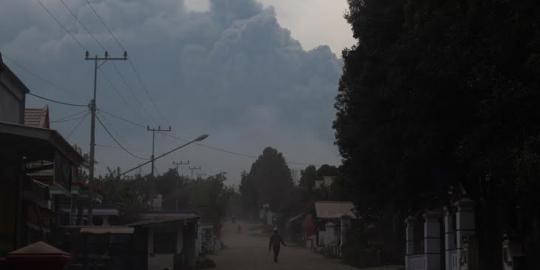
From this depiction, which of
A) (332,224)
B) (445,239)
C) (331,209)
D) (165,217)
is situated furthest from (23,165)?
(331,209)

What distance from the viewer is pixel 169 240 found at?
34.8 m

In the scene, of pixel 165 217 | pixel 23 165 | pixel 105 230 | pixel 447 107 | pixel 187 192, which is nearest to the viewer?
pixel 447 107

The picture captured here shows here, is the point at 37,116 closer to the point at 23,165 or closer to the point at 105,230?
the point at 105,230

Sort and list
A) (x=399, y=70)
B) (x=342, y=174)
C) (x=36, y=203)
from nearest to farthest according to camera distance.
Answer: (x=399, y=70)
(x=36, y=203)
(x=342, y=174)

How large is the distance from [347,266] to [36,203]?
873 inches

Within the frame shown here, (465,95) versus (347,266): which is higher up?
(465,95)

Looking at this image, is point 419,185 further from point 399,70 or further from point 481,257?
point 399,70

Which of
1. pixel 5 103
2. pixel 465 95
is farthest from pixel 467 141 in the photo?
pixel 5 103

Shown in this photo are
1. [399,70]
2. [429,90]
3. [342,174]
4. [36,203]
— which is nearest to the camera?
[429,90]

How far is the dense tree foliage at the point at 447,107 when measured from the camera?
45.1 feet

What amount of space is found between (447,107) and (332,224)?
A: 39.0 meters

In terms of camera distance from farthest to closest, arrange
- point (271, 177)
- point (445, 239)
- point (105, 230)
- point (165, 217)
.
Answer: point (271, 177)
point (165, 217)
point (445, 239)
point (105, 230)

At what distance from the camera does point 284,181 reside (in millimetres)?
125562

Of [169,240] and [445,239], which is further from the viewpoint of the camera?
[169,240]
